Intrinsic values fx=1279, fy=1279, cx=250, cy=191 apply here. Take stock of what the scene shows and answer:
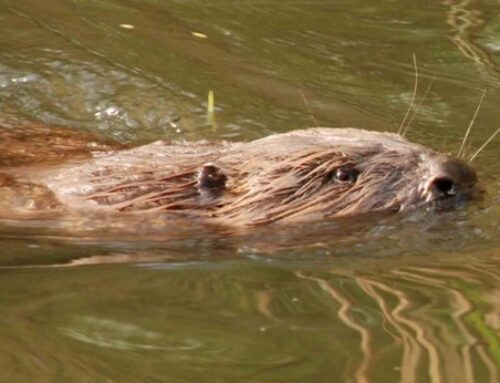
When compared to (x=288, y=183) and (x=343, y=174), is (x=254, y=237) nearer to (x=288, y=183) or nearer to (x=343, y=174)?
(x=288, y=183)

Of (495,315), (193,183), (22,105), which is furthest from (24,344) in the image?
(22,105)

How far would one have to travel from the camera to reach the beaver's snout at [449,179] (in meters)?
4.30

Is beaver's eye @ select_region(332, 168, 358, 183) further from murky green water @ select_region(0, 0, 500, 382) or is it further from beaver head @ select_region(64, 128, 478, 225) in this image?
murky green water @ select_region(0, 0, 500, 382)

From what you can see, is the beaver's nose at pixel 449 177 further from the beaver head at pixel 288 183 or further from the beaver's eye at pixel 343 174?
the beaver's eye at pixel 343 174

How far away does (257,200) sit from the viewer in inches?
171

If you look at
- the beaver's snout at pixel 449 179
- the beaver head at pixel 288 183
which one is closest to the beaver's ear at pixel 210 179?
the beaver head at pixel 288 183

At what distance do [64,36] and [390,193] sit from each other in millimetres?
2850

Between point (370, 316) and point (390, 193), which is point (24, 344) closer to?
point (370, 316)

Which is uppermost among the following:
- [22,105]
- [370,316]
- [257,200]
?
[370,316]

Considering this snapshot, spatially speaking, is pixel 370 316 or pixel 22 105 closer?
Answer: pixel 370 316

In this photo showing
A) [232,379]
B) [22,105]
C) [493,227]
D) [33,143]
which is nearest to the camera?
[232,379]

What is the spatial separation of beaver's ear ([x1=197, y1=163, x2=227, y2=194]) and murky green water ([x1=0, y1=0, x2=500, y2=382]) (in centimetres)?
15

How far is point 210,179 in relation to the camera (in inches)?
170

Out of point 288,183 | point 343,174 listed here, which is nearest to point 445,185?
point 343,174
